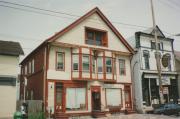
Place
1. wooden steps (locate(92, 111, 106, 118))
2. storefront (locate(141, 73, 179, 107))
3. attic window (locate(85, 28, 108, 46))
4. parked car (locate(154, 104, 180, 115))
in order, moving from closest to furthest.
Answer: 1. wooden steps (locate(92, 111, 106, 118))
2. parked car (locate(154, 104, 180, 115))
3. attic window (locate(85, 28, 108, 46))
4. storefront (locate(141, 73, 179, 107))

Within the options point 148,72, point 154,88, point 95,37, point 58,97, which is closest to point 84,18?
point 95,37

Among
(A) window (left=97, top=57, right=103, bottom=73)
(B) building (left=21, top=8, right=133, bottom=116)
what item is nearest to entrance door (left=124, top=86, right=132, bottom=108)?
(B) building (left=21, top=8, right=133, bottom=116)

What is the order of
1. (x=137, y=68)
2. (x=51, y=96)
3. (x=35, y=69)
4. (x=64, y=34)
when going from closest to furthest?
1. (x=51, y=96)
2. (x=64, y=34)
3. (x=35, y=69)
4. (x=137, y=68)

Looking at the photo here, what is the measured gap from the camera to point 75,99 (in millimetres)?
26609

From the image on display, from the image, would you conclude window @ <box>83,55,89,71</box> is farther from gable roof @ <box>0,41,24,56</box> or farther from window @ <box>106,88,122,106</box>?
gable roof @ <box>0,41,24,56</box>

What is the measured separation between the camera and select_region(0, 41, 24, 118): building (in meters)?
22.2

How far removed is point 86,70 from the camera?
91.7 feet

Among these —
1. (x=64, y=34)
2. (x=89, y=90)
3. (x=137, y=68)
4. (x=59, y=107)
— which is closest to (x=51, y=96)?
(x=59, y=107)

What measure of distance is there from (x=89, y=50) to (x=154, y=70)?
12.5 meters

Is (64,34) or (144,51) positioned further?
(144,51)

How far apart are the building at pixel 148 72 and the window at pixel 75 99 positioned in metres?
10.00

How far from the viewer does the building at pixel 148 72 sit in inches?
1324

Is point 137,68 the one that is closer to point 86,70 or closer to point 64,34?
point 86,70

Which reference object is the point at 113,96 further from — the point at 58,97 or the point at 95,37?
the point at 95,37
